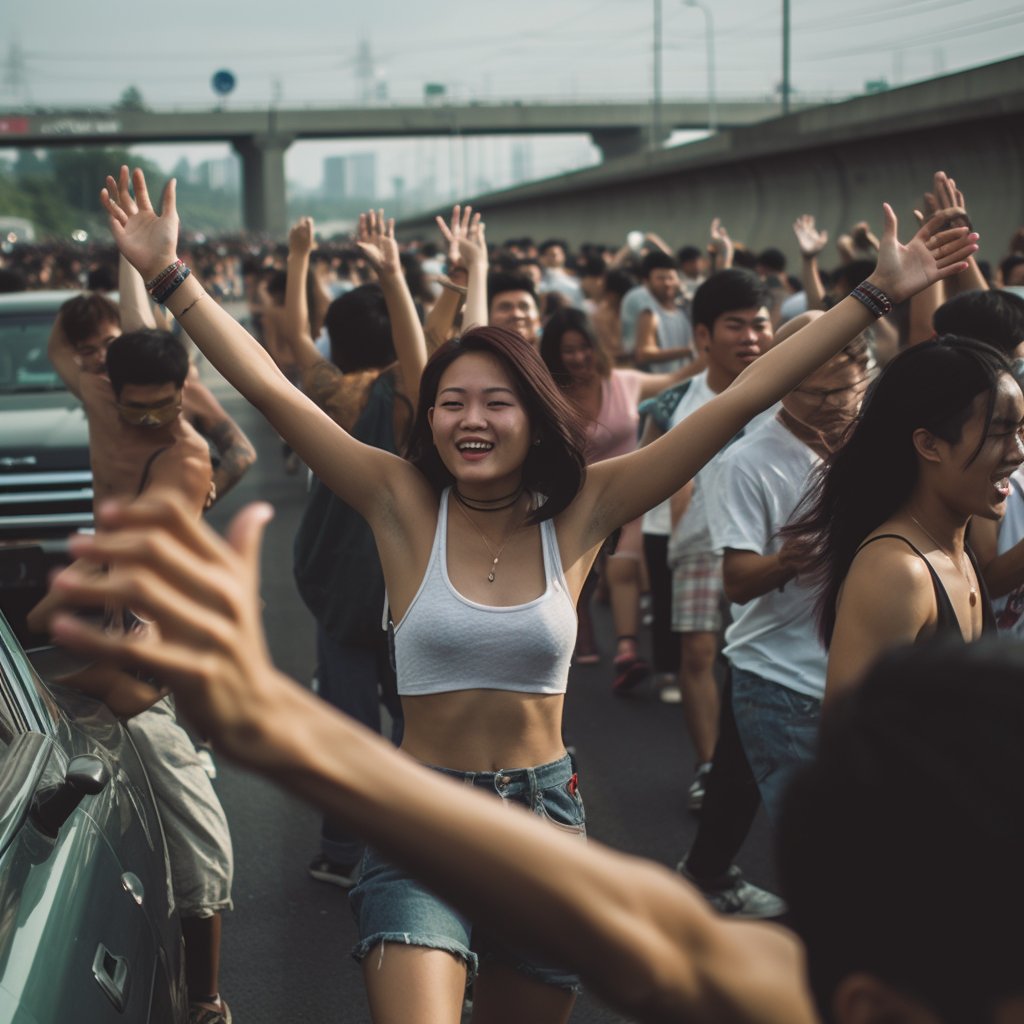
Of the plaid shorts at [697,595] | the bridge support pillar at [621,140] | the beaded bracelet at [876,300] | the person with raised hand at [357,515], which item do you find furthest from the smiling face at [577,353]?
the bridge support pillar at [621,140]

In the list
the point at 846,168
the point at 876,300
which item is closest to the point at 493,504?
the point at 876,300

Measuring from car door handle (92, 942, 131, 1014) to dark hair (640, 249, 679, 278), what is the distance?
8.78 meters

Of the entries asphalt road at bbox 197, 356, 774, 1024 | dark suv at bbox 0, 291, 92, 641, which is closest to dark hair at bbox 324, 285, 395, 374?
asphalt road at bbox 197, 356, 774, 1024

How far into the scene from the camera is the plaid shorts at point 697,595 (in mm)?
5621

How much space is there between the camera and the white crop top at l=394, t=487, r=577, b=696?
2.79 meters

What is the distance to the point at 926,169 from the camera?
19828 millimetres

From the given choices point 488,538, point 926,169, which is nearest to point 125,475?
point 488,538

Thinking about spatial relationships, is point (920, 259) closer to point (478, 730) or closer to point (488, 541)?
point (488, 541)

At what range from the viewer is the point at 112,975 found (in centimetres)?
215

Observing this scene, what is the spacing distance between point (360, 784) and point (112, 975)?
1.27 m

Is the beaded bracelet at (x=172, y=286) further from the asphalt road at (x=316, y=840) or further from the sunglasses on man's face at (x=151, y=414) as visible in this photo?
the asphalt road at (x=316, y=840)

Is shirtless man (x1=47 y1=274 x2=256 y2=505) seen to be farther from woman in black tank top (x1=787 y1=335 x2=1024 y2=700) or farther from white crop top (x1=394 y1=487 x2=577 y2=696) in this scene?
woman in black tank top (x1=787 y1=335 x2=1024 y2=700)

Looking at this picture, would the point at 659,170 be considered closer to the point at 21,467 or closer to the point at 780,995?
the point at 21,467

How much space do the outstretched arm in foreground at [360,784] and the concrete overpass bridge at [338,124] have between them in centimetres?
7825
